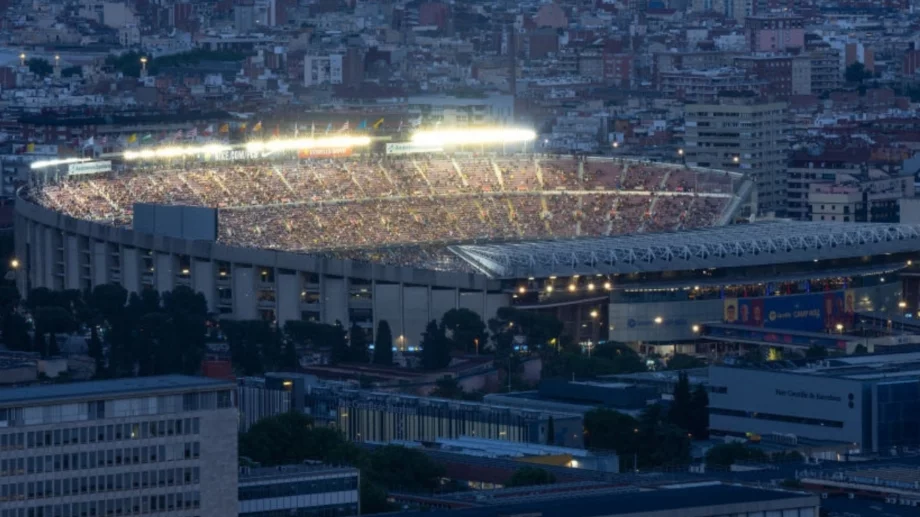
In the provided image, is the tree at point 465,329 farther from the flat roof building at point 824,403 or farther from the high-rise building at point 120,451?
the high-rise building at point 120,451

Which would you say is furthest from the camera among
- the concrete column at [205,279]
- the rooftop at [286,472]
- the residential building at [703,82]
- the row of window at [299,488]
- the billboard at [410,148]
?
the residential building at [703,82]

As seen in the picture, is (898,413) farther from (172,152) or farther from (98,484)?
(172,152)

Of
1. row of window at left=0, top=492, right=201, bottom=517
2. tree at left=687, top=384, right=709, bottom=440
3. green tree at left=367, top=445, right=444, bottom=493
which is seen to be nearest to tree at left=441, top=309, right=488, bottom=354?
tree at left=687, top=384, right=709, bottom=440

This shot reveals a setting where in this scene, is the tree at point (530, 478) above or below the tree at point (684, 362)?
above

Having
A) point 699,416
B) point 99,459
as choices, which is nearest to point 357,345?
point 699,416

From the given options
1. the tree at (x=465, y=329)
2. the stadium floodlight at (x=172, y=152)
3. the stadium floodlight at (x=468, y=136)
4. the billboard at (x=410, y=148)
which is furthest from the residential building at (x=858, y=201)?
the tree at (x=465, y=329)
